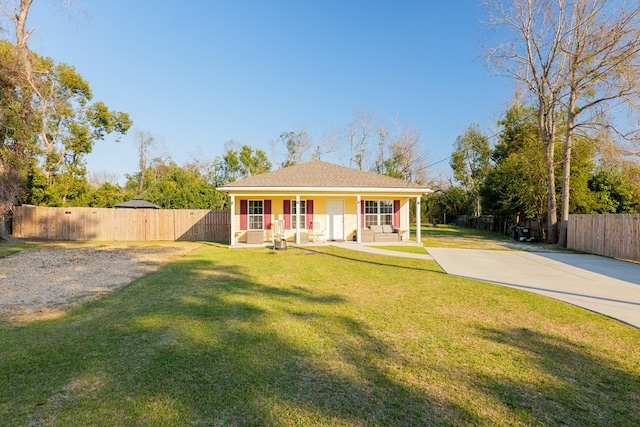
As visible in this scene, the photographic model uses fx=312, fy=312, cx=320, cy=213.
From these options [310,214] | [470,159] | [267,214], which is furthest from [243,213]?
[470,159]

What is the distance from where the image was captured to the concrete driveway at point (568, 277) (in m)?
5.69

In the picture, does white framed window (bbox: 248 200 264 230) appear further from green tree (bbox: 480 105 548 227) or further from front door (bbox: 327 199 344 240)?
green tree (bbox: 480 105 548 227)

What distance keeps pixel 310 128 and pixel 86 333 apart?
115ft

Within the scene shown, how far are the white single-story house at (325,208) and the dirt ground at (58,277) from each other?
5.45 metres

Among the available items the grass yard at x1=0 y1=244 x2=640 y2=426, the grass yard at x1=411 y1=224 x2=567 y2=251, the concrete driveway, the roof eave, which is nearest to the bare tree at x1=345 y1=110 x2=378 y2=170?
the grass yard at x1=411 y1=224 x2=567 y2=251

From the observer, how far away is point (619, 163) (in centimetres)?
1616

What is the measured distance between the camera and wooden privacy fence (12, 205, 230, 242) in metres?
17.6

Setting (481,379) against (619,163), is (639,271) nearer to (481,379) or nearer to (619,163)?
(481,379)

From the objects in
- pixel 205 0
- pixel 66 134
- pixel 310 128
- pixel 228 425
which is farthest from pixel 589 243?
pixel 66 134

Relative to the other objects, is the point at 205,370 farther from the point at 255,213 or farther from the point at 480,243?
the point at 480,243

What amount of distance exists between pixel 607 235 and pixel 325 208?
12.2m

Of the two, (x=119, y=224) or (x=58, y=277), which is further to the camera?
(x=119, y=224)

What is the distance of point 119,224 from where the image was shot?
60.6ft

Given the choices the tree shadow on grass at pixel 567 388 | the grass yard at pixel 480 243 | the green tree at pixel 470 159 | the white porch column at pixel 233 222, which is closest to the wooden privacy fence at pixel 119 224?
the white porch column at pixel 233 222
